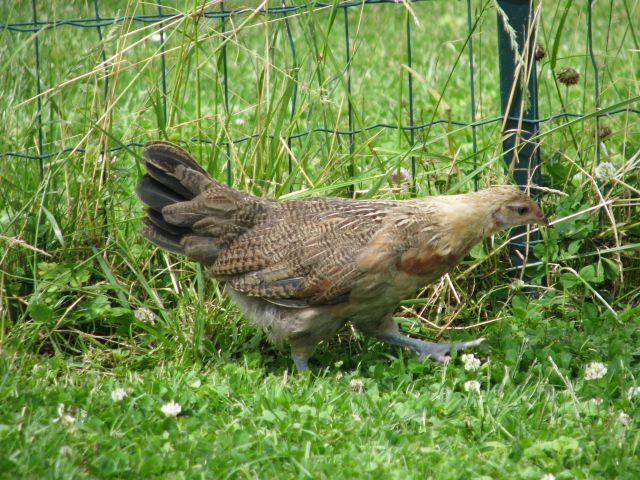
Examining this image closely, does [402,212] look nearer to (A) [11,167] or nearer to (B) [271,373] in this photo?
(B) [271,373]

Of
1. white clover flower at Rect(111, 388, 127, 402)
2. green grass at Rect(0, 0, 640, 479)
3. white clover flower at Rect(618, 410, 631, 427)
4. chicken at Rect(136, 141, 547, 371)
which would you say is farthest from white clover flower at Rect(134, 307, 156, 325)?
white clover flower at Rect(618, 410, 631, 427)

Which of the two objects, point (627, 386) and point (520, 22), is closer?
point (627, 386)

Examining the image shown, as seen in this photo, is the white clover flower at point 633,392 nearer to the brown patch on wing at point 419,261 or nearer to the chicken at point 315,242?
the chicken at point 315,242

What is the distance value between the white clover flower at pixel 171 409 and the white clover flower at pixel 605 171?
→ 2.79 meters

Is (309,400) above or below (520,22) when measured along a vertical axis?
below

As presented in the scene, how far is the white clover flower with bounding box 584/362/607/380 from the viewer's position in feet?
14.5

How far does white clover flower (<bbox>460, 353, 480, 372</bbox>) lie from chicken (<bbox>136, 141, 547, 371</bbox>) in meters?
0.18

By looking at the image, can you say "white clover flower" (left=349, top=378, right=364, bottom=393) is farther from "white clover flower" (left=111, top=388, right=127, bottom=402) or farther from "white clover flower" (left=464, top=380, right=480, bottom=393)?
"white clover flower" (left=111, top=388, right=127, bottom=402)

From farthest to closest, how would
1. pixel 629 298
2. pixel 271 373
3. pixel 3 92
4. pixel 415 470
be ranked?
pixel 629 298 < pixel 3 92 < pixel 271 373 < pixel 415 470

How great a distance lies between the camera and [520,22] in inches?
211

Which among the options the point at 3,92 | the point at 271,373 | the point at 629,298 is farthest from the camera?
the point at 629,298

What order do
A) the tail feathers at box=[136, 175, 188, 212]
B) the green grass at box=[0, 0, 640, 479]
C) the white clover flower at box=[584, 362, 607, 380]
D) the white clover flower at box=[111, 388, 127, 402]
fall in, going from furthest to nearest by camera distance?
the tail feathers at box=[136, 175, 188, 212] < the white clover flower at box=[584, 362, 607, 380] < the white clover flower at box=[111, 388, 127, 402] < the green grass at box=[0, 0, 640, 479]

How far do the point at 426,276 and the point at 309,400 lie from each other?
97 cm

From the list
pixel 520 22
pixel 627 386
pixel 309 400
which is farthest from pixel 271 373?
pixel 520 22
